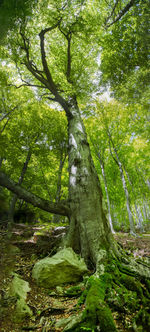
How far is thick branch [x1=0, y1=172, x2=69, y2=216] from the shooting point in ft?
11.5

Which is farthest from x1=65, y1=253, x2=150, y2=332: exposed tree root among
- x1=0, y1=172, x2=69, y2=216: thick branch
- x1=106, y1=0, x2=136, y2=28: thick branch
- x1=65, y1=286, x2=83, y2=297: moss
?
x1=106, y1=0, x2=136, y2=28: thick branch

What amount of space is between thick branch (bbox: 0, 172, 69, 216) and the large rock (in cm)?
110

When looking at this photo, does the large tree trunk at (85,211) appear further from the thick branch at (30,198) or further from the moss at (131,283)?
the moss at (131,283)

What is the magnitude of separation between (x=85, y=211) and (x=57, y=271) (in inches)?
49.7

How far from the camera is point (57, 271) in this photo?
9.02ft

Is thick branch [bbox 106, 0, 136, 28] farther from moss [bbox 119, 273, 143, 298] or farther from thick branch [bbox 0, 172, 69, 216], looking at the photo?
moss [bbox 119, 273, 143, 298]

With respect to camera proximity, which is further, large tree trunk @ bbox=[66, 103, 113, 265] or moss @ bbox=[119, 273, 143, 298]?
large tree trunk @ bbox=[66, 103, 113, 265]

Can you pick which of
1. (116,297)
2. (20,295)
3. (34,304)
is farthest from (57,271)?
(116,297)

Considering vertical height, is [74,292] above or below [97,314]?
below

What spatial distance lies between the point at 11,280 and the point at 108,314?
5.73 feet

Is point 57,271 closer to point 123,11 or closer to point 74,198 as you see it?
point 74,198

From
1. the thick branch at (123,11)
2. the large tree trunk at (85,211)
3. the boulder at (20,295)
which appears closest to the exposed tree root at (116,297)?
the large tree trunk at (85,211)

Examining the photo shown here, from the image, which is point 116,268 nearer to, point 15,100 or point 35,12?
point 35,12

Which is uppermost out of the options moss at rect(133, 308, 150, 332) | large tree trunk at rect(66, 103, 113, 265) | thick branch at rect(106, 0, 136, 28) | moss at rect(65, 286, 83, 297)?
thick branch at rect(106, 0, 136, 28)
